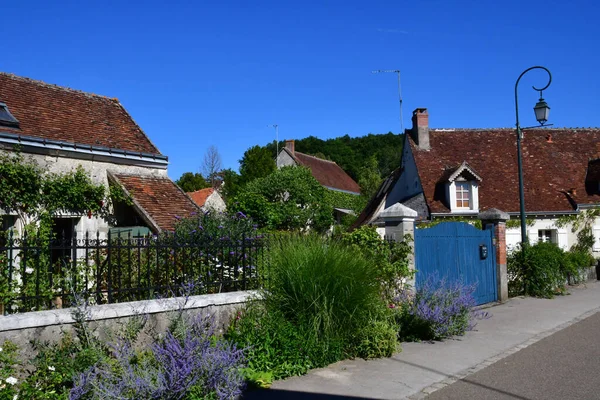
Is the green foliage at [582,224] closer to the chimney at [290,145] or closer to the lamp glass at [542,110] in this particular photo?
the lamp glass at [542,110]

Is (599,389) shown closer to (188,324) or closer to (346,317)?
(346,317)

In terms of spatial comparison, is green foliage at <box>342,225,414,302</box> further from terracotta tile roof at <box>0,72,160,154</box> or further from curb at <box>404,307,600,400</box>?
terracotta tile roof at <box>0,72,160,154</box>

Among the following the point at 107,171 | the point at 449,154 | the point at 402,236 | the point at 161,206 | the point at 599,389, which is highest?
the point at 449,154

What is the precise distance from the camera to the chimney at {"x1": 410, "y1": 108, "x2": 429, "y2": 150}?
83.2 feet

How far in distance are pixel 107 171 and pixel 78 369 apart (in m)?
8.37

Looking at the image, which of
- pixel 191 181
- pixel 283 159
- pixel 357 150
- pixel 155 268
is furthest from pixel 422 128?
pixel 357 150

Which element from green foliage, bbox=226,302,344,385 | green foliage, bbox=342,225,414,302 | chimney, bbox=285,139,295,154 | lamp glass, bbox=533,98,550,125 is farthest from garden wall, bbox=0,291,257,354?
chimney, bbox=285,139,295,154

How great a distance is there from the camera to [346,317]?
277 inches

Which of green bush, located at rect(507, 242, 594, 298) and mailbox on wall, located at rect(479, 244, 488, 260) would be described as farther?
green bush, located at rect(507, 242, 594, 298)

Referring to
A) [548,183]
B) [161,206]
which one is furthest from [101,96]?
[548,183]

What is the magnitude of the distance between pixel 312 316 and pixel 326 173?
40.5 metres

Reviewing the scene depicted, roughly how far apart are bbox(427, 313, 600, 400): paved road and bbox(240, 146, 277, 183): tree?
3193 cm

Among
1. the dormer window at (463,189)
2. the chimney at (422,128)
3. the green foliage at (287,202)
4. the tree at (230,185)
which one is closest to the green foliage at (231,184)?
the tree at (230,185)

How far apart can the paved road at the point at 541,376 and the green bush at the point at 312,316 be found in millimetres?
1481
